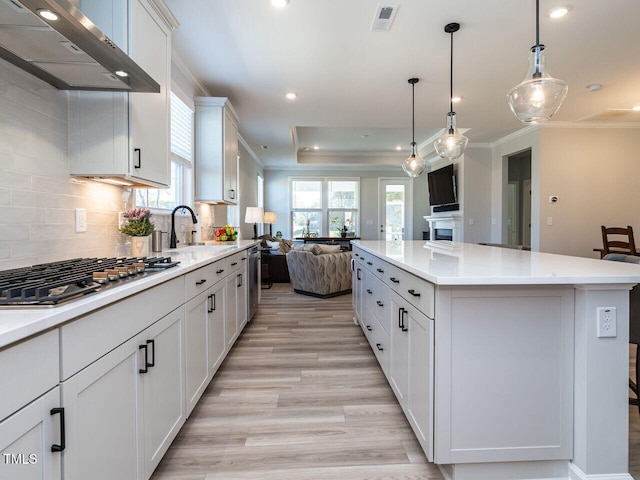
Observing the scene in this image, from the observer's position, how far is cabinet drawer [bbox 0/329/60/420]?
66 centimetres

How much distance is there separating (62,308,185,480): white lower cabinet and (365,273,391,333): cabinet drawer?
124 cm

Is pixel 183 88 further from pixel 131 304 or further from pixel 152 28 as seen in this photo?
pixel 131 304

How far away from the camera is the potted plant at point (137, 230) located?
2051 millimetres

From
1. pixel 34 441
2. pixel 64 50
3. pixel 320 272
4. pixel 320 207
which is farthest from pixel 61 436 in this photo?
pixel 320 207

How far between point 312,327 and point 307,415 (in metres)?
1.67

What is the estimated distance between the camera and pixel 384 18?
2.51m

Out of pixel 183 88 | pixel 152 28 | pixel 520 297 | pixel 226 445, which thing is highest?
pixel 183 88

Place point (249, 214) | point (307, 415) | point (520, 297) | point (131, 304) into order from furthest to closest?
point (249, 214) < point (307, 415) < point (520, 297) < point (131, 304)

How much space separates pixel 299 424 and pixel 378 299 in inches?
39.1

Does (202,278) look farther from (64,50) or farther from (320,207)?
(320,207)

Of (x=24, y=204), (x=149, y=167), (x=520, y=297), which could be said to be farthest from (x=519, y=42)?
(x=24, y=204)

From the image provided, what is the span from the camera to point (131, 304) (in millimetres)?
1143

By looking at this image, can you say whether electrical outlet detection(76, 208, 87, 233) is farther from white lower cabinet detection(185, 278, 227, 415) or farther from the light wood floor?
the light wood floor

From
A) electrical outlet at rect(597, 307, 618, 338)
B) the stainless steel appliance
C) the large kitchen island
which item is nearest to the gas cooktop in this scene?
the large kitchen island
